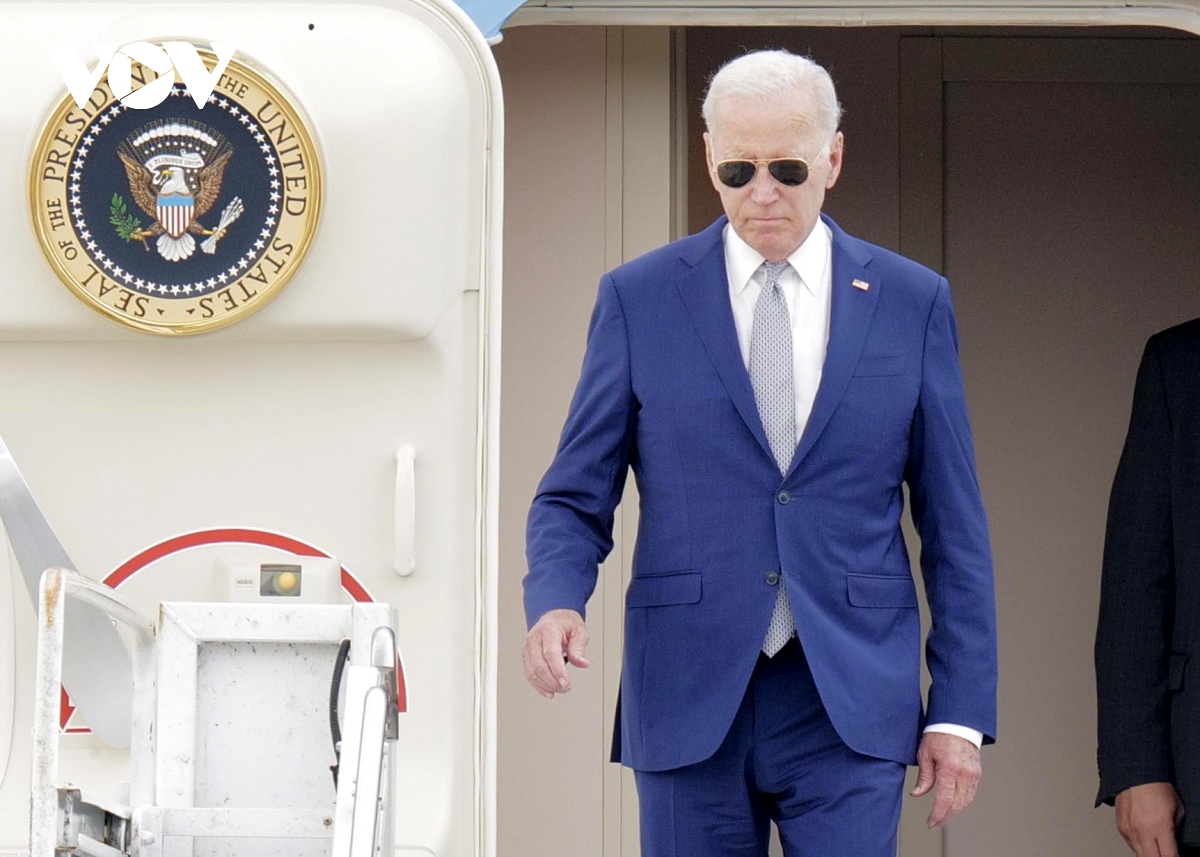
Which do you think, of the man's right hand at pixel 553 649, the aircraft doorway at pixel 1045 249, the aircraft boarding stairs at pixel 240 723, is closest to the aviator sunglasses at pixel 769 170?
the man's right hand at pixel 553 649

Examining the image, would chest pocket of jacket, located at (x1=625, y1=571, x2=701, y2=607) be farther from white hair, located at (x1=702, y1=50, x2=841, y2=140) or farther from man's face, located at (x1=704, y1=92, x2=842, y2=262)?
white hair, located at (x1=702, y1=50, x2=841, y2=140)

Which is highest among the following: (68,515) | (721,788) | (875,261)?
(875,261)

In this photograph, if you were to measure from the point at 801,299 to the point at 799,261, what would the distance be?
59mm

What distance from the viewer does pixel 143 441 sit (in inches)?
143

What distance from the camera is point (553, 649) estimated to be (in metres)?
3.33

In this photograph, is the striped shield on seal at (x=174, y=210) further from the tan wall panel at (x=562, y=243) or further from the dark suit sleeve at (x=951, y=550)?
the tan wall panel at (x=562, y=243)

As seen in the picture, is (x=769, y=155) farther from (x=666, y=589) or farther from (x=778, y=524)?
(x=666, y=589)

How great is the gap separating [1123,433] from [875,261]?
291cm

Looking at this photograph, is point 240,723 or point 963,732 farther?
point 963,732

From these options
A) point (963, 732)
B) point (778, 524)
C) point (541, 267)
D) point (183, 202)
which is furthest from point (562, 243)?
point (963, 732)

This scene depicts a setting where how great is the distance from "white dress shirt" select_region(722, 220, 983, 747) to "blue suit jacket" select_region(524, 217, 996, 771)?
0.03m

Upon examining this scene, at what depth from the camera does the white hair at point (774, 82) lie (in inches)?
135

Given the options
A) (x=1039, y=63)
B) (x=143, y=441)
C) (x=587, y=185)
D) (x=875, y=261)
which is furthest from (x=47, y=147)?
(x=1039, y=63)

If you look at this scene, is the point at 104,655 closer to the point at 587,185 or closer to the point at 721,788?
the point at 721,788
